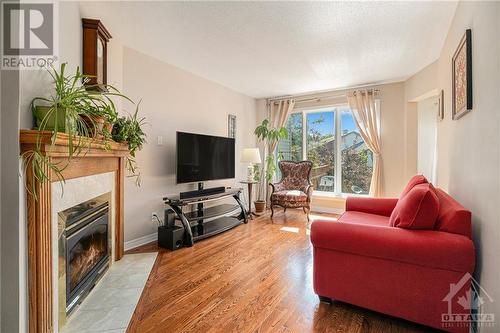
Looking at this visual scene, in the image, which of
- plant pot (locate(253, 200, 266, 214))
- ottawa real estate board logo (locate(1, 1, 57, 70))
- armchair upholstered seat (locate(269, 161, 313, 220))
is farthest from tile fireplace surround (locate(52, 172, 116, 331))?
plant pot (locate(253, 200, 266, 214))

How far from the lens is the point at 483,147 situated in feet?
4.58

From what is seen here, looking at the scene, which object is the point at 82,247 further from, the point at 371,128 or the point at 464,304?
the point at 371,128

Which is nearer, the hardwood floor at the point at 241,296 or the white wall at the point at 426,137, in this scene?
the hardwood floor at the point at 241,296

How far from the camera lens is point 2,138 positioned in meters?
1.08

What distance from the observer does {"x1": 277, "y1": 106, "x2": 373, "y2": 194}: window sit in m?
4.55

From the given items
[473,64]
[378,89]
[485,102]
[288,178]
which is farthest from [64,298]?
[378,89]

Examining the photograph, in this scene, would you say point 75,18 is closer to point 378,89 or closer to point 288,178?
point 288,178

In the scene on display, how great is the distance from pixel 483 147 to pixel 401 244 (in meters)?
0.74

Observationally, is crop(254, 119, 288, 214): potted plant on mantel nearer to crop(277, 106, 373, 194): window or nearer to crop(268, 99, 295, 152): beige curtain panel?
crop(268, 99, 295, 152): beige curtain panel

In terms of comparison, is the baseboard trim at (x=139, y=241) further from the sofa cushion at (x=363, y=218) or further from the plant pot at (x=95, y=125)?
the sofa cushion at (x=363, y=218)

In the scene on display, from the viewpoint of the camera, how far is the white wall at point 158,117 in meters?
2.91

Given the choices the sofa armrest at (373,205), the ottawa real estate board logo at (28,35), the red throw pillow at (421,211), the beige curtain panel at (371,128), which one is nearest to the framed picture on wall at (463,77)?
the red throw pillow at (421,211)

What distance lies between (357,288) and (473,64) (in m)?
1.71

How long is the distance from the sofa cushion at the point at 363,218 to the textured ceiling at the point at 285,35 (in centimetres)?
192
